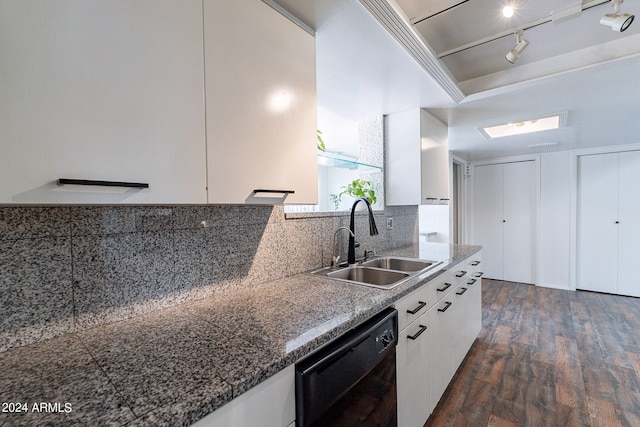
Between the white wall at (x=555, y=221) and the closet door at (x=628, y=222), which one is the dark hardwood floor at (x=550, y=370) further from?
the white wall at (x=555, y=221)

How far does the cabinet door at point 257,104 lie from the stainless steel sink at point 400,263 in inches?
37.2

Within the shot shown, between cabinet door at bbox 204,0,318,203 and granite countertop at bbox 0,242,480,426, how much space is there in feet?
1.37

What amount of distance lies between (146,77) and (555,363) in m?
3.23

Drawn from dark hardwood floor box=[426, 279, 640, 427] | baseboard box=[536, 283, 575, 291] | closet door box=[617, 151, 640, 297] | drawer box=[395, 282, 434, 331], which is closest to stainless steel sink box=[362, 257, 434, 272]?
drawer box=[395, 282, 434, 331]

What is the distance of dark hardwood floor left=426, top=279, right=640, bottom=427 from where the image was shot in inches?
65.8

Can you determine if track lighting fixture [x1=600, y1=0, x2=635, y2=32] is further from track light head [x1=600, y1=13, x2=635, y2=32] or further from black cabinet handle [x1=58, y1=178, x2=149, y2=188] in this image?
black cabinet handle [x1=58, y1=178, x2=149, y2=188]

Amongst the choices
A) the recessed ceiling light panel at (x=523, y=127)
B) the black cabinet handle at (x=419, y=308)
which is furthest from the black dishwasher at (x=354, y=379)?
the recessed ceiling light panel at (x=523, y=127)

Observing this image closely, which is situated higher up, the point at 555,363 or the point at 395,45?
the point at 395,45

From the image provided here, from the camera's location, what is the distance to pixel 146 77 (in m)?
0.71

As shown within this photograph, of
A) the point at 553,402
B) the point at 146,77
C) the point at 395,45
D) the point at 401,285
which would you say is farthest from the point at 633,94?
the point at 146,77

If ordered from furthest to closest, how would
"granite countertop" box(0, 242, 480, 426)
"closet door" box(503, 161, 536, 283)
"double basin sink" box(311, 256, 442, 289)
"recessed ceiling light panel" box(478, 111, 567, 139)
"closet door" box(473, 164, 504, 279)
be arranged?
"closet door" box(473, 164, 504, 279)
"closet door" box(503, 161, 536, 283)
"recessed ceiling light panel" box(478, 111, 567, 139)
"double basin sink" box(311, 256, 442, 289)
"granite countertop" box(0, 242, 480, 426)

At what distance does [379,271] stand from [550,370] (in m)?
1.70

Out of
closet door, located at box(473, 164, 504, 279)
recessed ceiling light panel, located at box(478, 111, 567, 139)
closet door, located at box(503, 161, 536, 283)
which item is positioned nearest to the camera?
recessed ceiling light panel, located at box(478, 111, 567, 139)

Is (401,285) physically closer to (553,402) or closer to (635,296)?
(553,402)
